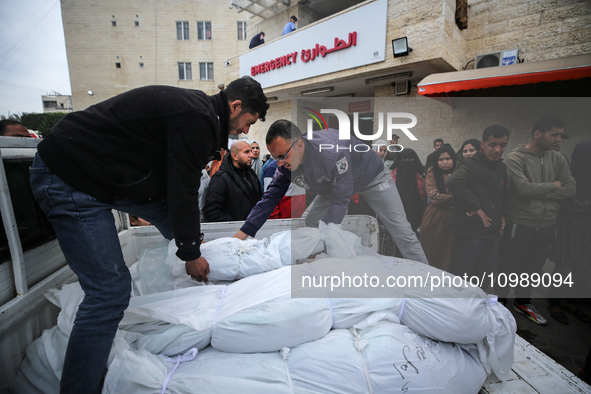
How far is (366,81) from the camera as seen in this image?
627 centimetres

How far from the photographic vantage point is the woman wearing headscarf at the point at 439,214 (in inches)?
59.0

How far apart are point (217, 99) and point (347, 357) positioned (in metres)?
1.27

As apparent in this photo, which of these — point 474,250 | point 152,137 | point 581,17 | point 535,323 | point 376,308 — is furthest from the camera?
point 581,17

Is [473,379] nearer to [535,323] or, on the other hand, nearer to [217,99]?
[217,99]

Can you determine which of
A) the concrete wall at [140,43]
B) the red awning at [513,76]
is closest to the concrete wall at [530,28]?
the red awning at [513,76]

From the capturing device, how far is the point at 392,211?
1.63 meters

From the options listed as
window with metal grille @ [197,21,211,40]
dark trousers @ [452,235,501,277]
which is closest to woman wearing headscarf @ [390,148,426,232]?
dark trousers @ [452,235,501,277]

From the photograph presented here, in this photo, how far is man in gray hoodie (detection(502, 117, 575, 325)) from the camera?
1749mm

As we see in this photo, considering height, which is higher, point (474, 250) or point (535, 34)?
point (535, 34)

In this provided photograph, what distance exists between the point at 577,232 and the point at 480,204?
5.73 feet

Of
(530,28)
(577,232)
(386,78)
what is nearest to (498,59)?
(530,28)

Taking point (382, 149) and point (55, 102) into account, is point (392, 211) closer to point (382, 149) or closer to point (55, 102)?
point (382, 149)

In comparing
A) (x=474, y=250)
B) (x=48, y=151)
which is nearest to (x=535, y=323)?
(x=474, y=250)

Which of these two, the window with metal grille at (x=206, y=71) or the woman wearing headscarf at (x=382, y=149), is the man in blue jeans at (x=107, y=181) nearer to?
the woman wearing headscarf at (x=382, y=149)
